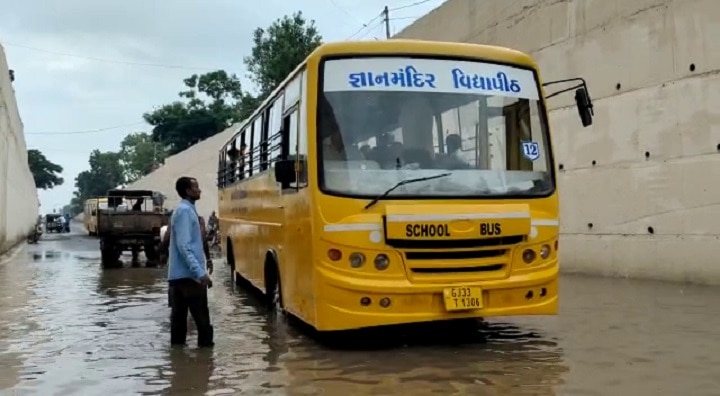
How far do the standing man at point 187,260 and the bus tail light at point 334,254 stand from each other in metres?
1.37

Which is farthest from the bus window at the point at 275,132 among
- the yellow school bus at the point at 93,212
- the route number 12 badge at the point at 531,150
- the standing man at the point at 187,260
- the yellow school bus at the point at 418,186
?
the yellow school bus at the point at 93,212

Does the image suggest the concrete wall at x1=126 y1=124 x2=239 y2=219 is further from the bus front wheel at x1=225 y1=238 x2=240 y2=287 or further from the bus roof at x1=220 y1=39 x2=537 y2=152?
the bus roof at x1=220 y1=39 x2=537 y2=152

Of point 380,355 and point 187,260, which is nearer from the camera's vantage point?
point 380,355

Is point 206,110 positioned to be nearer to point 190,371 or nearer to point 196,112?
point 196,112

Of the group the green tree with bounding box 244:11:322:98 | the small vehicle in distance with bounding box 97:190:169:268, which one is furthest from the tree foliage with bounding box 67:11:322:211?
the small vehicle in distance with bounding box 97:190:169:268

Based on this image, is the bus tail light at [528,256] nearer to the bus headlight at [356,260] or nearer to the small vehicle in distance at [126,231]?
the bus headlight at [356,260]

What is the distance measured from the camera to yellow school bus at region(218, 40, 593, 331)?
25.0 ft

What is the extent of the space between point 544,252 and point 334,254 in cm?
211

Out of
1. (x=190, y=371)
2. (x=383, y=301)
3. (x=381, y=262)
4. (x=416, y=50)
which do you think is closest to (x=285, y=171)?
(x=381, y=262)

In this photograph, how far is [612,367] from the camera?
7215 millimetres

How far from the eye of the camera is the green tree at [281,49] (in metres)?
52.0

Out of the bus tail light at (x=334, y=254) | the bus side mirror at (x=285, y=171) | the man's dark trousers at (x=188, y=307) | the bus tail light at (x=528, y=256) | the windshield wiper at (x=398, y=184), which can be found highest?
the bus side mirror at (x=285, y=171)

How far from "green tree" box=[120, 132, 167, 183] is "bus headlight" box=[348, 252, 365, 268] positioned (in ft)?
Result: 251

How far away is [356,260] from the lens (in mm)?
7637
